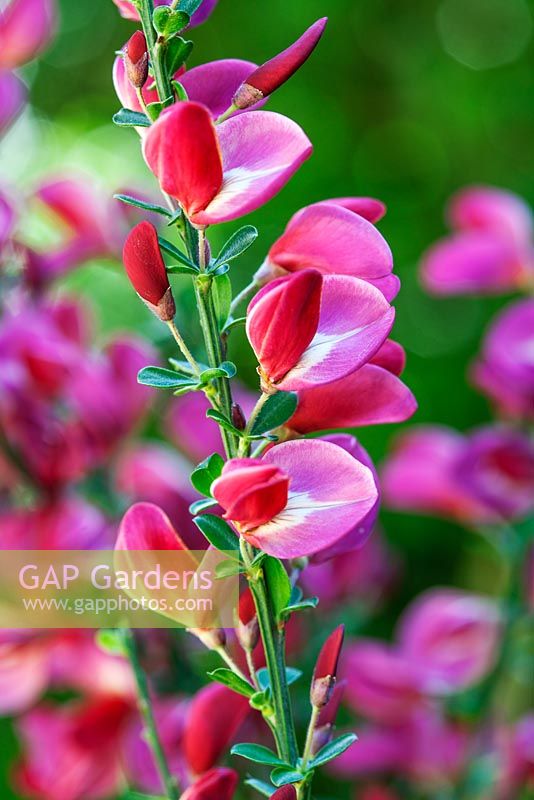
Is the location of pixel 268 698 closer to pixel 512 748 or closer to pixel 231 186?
pixel 231 186

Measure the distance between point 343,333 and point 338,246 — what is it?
0.9 inches

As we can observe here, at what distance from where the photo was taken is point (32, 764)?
1.35ft

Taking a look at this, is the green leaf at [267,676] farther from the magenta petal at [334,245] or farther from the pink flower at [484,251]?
the pink flower at [484,251]

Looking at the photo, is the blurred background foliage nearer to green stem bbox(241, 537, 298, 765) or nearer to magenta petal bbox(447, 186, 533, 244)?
magenta petal bbox(447, 186, 533, 244)

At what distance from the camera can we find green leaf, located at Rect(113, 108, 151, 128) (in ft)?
0.64

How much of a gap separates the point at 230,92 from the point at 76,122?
75cm

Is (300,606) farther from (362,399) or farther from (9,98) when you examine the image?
(9,98)

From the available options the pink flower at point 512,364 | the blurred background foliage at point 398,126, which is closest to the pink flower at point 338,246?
the pink flower at point 512,364

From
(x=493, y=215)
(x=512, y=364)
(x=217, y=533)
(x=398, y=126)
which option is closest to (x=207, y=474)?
(x=217, y=533)

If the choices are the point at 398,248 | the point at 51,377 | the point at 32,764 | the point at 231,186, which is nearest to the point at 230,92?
the point at 231,186

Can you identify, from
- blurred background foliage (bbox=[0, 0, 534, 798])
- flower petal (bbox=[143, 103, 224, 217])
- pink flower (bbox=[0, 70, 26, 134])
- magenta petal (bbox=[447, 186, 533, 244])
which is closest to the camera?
flower petal (bbox=[143, 103, 224, 217])

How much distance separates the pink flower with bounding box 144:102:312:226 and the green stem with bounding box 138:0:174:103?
0.01 meters

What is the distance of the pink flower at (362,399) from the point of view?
21 cm

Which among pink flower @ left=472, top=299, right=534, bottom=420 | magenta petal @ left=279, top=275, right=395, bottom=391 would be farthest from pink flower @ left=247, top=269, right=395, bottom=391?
pink flower @ left=472, top=299, right=534, bottom=420
